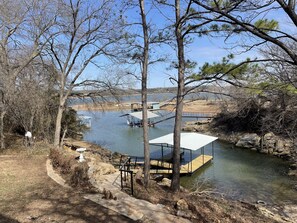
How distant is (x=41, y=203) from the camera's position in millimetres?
5387

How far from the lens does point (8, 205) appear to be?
17.2 ft

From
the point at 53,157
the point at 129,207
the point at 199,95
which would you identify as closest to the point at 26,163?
the point at 53,157

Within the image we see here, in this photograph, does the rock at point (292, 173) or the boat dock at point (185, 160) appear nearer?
the rock at point (292, 173)

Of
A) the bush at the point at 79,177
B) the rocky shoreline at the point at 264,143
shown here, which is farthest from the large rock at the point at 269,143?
the bush at the point at 79,177

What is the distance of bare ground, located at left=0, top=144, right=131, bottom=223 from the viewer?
185 inches

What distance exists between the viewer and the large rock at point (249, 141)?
20906 mm

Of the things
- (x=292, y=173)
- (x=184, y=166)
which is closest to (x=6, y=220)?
(x=184, y=166)

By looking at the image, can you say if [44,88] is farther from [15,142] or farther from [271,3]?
[271,3]

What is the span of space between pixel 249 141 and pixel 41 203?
1909 cm

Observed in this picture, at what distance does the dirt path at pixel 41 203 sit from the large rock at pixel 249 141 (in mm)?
17526

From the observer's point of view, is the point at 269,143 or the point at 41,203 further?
the point at 269,143

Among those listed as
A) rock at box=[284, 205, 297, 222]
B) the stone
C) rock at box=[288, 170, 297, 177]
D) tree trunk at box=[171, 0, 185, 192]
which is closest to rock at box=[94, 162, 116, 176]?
tree trunk at box=[171, 0, 185, 192]

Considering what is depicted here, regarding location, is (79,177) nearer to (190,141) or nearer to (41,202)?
(41,202)

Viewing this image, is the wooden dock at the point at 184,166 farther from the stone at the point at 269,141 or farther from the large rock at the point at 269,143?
the stone at the point at 269,141
